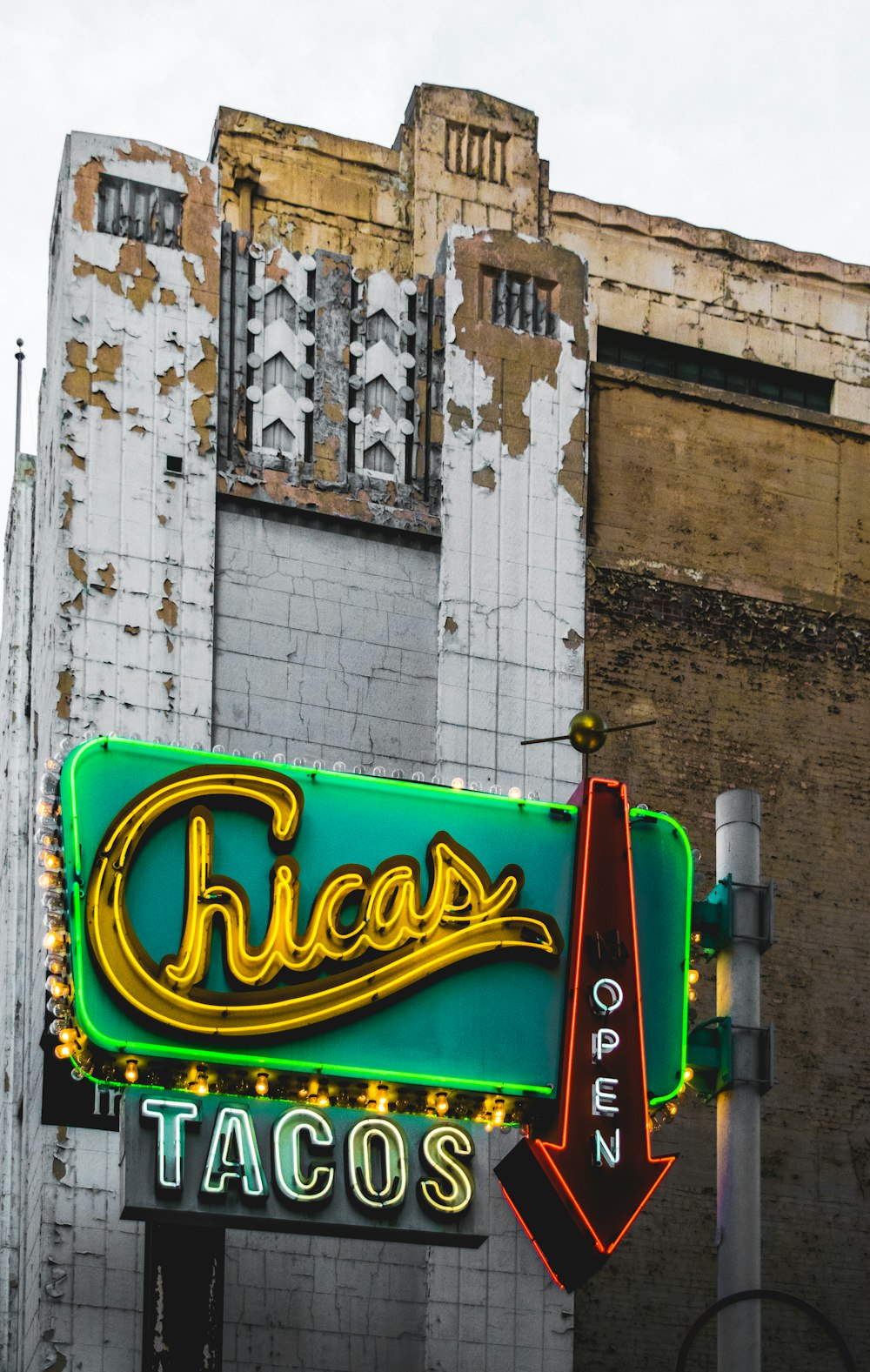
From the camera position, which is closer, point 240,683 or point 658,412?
point 240,683

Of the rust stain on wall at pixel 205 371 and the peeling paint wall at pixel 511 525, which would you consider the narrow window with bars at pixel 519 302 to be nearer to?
the peeling paint wall at pixel 511 525

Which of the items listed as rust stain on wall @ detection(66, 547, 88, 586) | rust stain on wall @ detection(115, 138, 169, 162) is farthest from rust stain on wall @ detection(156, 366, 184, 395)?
rust stain on wall @ detection(115, 138, 169, 162)

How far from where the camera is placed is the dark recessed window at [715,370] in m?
29.3

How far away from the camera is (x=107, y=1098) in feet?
68.1

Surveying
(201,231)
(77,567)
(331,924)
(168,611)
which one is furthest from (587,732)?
(201,231)

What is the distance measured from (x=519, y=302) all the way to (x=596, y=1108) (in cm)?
1005

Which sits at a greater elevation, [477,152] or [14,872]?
[477,152]

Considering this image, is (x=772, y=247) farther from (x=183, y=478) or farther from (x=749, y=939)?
(x=749, y=939)

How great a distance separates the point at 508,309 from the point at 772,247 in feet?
20.7

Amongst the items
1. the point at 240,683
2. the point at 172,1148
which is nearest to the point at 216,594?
the point at 240,683

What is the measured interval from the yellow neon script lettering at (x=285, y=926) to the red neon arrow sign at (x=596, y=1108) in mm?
500

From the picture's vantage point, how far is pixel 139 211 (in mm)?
23984

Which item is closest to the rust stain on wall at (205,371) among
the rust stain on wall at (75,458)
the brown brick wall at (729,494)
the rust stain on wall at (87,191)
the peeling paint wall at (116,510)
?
the peeling paint wall at (116,510)

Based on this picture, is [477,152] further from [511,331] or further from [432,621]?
[432,621]
